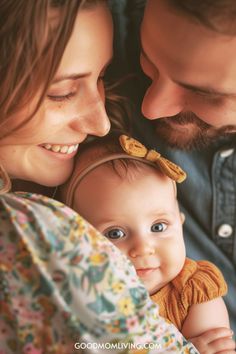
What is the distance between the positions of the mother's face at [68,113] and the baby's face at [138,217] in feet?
0.21

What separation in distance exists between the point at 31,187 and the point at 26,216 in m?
0.22

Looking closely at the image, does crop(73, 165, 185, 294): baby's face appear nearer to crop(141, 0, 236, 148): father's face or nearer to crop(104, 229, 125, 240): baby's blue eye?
crop(104, 229, 125, 240): baby's blue eye

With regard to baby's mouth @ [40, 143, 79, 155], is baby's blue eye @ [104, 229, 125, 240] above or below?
below

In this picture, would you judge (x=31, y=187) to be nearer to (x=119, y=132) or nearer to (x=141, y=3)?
(x=119, y=132)

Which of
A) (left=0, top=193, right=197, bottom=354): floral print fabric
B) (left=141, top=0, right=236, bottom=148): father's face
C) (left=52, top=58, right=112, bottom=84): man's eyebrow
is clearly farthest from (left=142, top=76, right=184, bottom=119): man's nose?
(left=0, top=193, right=197, bottom=354): floral print fabric

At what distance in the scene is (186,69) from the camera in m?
0.75

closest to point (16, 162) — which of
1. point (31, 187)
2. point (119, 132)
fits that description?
point (31, 187)

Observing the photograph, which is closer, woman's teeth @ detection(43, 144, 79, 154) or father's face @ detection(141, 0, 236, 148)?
father's face @ detection(141, 0, 236, 148)

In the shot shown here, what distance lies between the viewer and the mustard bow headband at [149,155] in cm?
88

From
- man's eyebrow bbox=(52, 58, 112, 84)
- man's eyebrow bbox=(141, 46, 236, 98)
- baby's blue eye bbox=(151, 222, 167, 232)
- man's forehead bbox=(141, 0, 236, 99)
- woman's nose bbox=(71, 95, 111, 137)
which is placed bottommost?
baby's blue eye bbox=(151, 222, 167, 232)

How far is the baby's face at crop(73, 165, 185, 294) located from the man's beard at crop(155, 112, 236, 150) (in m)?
0.09

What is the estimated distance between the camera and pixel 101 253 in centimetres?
68

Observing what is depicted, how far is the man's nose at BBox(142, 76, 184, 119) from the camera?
808mm

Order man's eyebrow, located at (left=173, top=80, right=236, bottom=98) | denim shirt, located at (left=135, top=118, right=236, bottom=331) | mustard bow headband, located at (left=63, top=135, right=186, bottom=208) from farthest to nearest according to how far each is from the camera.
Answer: denim shirt, located at (left=135, top=118, right=236, bottom=331) → mustard bow headband, located at (left=63, top=135, right=186, bottom=208) → man's eyebrow, located at (left=173, top=80, right=236, bottom=98)
